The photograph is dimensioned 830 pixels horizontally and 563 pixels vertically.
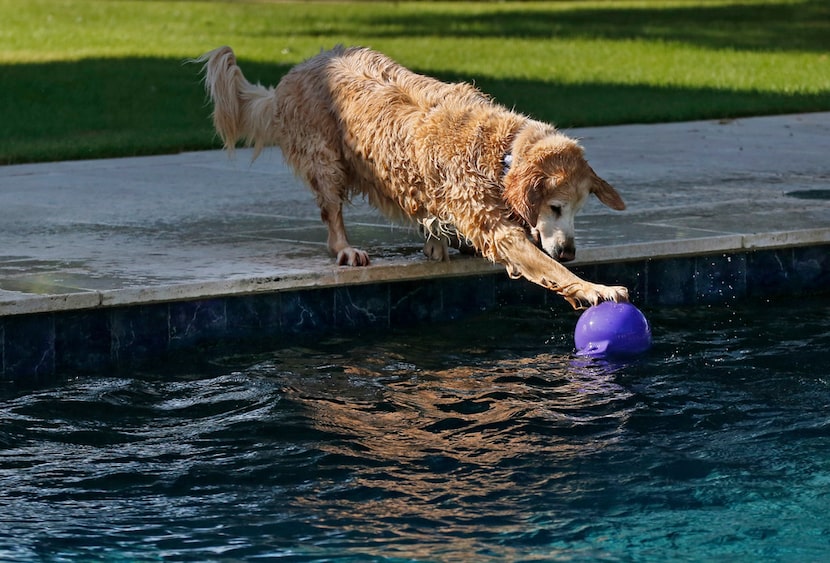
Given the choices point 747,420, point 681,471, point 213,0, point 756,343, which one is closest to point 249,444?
point 681,471

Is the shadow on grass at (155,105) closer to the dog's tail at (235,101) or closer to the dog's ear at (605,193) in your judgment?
the dog's tail at (235,101)

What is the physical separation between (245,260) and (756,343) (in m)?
2.70

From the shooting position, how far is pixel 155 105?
49.0ft

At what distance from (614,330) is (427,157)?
4.14 feet

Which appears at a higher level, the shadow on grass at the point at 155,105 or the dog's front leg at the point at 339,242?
the shadow on grass at the point at 155,105

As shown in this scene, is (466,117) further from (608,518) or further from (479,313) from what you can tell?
(608,518)

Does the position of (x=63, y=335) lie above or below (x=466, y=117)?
below

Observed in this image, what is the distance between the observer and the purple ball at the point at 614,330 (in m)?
6.42

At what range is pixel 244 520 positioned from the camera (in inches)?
186

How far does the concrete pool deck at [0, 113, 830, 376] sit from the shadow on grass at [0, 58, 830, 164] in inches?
38.0

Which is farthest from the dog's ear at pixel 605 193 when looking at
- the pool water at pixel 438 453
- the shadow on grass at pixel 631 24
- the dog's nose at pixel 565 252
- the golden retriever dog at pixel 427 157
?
the shadow on grass at pixel 631 24

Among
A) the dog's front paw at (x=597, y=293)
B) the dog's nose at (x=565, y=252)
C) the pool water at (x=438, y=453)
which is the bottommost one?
the pool water at (x=438, y=453)

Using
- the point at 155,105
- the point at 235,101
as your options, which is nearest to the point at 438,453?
the point at 235,101

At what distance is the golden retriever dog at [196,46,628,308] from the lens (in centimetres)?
644
